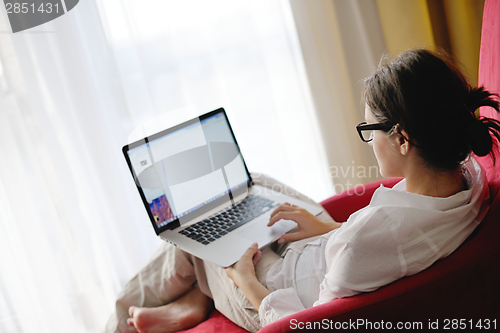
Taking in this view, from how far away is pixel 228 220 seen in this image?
127cm

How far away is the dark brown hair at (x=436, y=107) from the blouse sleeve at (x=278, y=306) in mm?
451

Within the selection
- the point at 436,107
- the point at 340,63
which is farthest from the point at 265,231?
the point at 340,63

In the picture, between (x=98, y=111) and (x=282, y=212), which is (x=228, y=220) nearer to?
(x=282, y=212)

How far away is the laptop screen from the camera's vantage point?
123cm

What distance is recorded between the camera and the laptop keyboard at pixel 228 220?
3.98 feet

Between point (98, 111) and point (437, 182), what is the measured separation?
1.39 m

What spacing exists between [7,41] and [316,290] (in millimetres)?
1490

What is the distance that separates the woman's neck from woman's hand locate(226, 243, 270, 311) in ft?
1.53

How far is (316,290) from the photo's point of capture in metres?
1.00

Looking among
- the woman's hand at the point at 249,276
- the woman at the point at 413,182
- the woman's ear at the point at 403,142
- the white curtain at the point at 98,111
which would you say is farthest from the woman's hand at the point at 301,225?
the white curtain at the point at 98,111

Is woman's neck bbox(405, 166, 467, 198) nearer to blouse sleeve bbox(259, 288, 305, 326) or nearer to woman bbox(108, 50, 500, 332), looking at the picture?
woman bbox(108, 50, 500, 332)

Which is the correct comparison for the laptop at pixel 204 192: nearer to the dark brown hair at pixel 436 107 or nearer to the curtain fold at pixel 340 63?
the dark brown hair at pixel 436 107
